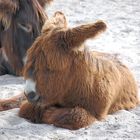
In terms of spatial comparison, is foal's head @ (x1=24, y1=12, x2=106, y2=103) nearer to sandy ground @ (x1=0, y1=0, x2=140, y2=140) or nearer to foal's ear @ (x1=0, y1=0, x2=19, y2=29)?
sandy ground @ (x1=0, y1=0, x2=140, y2=140)

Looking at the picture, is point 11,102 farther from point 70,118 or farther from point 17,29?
point 17,29

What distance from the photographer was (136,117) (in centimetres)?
441

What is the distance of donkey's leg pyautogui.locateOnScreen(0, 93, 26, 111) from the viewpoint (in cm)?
466

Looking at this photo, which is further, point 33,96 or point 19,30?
point 19,30

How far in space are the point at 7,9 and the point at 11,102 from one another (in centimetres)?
145

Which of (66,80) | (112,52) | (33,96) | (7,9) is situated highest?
(7,9)

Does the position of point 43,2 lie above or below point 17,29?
above

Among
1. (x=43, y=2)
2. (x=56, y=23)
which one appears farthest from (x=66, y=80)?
(x=43, y=2)

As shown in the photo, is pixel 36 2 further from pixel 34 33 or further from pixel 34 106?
pixel 34 106

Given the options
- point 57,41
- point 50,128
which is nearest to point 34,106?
point 50,128

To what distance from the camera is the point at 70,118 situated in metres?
4.11

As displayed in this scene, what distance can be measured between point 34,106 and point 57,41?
58cm

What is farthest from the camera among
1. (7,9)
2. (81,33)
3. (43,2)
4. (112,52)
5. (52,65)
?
(112,52)

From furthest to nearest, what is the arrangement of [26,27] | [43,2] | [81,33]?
[43,2] → [26,27] → [81,33]
